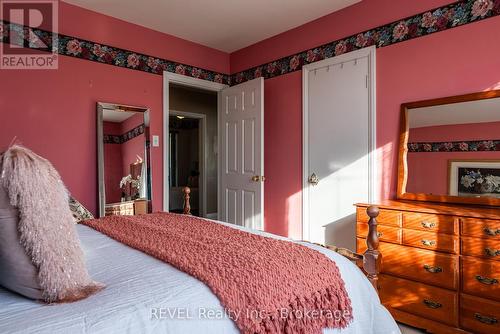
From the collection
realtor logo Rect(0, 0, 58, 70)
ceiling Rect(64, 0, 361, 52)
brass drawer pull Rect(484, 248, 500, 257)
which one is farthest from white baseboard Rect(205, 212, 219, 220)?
brass drawer pull Rect(484, 248, 500, 257)

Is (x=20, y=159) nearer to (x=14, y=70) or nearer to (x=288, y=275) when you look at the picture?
(x=288, y=275)

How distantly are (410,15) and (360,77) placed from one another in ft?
1.95

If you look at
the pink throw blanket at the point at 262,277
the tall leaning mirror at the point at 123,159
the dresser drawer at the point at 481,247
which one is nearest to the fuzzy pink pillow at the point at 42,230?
the pink throw blanket at the point at 262,277

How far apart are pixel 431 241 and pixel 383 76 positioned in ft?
4.66

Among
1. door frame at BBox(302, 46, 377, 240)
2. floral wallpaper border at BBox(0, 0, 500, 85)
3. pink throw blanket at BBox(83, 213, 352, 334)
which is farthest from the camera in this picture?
door frame at BBox(302, 46, 377, 240)

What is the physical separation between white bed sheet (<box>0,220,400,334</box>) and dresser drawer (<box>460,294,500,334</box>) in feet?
3.95

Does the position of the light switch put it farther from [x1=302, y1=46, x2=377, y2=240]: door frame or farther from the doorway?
[x1=302, y1=46, x2=377, y2=240]: door frame

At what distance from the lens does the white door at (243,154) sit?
340 centimetres

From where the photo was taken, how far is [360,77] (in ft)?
9.08

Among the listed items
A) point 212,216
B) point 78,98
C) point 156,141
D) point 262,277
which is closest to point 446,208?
point 262,277

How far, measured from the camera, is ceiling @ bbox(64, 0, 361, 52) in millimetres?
2789

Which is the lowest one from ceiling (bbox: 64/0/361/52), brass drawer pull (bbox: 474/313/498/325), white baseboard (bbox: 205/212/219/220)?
white baseboard (bbox: 205/212/219/220)

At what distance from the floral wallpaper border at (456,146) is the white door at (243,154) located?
1.53m

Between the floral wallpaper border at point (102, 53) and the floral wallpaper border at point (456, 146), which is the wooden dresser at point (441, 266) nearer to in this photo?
the floral wallpaper border at point (456, 146)
